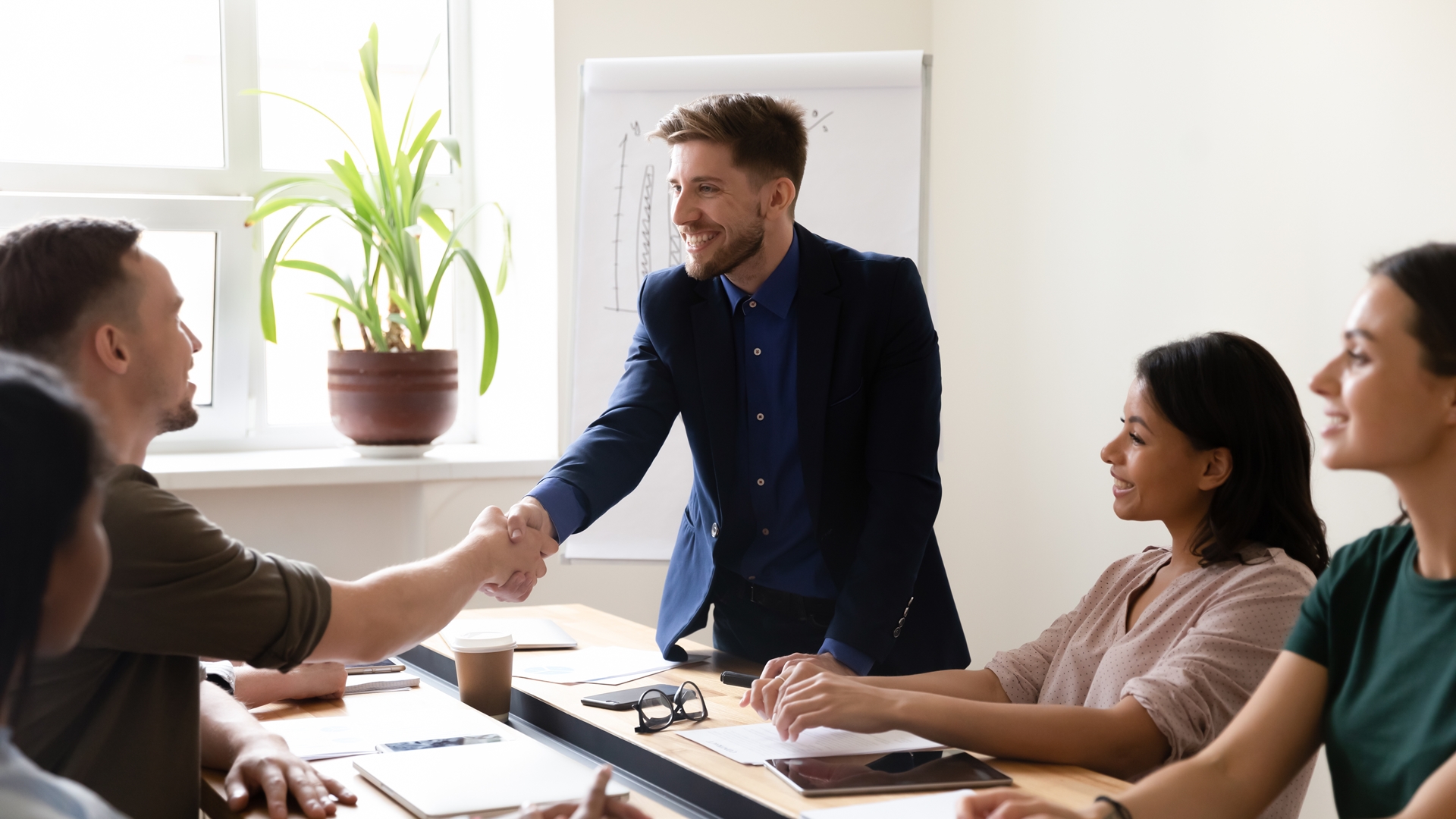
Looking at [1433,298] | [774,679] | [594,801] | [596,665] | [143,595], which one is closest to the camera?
[594,801]

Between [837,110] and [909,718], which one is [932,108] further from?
[909,718]

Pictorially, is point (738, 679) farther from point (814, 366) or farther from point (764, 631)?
point (814, 366)

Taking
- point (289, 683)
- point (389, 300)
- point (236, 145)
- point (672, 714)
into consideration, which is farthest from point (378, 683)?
point (236, 145)

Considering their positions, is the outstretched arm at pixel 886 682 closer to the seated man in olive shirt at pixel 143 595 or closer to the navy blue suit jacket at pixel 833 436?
the navy blue suit jacket at pixel 833 436

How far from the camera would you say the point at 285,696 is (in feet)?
5.89

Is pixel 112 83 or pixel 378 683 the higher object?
pixel 112 83

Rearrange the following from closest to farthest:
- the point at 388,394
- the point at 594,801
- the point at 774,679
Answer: the point at 594,801 → the point at 774,679 → the point at 388,394

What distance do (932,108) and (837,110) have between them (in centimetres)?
93

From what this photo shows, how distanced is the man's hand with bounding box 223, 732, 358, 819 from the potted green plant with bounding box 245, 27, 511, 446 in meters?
2.08

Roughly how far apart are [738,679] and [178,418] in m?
0.90

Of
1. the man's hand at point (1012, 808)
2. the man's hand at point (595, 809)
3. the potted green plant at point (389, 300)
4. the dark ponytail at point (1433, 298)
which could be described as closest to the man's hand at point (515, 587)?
the man's hand at point (595, 809)

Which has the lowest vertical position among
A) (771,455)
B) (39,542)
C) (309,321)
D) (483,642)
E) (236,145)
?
(483,642)

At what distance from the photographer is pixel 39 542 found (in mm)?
751

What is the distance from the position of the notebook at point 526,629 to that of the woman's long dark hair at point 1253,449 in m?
1.10
